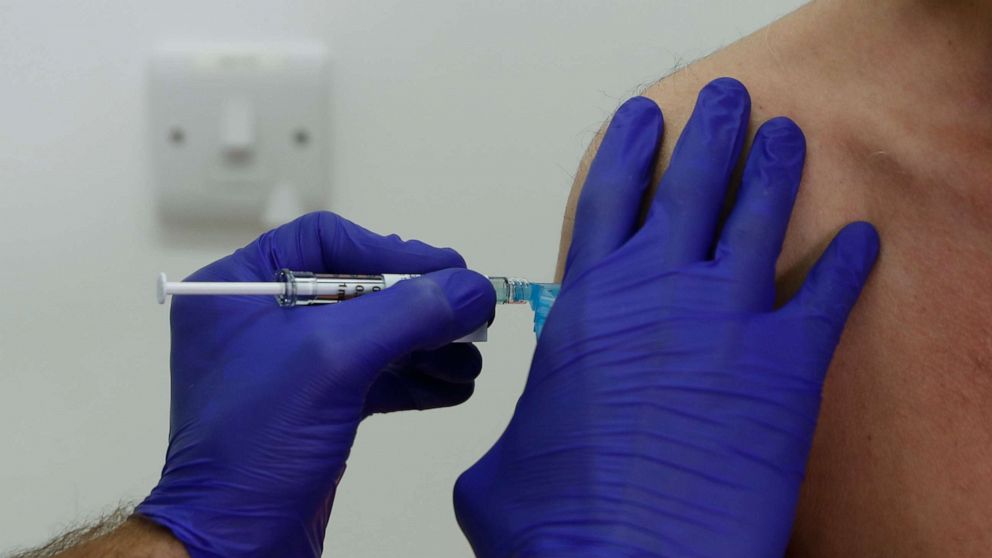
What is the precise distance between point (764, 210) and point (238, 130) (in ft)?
2.53

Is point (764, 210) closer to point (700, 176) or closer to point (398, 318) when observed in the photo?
point (700, 176)

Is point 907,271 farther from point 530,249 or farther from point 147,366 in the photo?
point 147,366

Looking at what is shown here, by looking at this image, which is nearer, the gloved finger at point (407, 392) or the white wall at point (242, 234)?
the gloved finger at point (407, 392)

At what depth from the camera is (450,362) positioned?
96 centimetres

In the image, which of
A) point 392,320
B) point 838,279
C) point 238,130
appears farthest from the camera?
point 238,130

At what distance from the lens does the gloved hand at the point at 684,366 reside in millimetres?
699

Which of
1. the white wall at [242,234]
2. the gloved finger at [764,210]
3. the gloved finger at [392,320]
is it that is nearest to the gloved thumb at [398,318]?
the gloved finger at [392,320]

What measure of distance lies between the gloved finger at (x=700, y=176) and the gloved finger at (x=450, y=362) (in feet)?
0.94

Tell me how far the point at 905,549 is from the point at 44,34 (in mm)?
1191

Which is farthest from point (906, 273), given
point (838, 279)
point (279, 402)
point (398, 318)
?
point (279, 402)

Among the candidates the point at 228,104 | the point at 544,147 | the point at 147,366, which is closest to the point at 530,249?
the point at 544,147

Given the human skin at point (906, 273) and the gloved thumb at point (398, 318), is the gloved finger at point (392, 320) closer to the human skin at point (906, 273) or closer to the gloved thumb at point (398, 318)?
the gloved thumb at point (398, 318)

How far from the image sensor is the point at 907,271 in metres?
0.73

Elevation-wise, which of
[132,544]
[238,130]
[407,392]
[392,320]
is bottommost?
[132,544]
